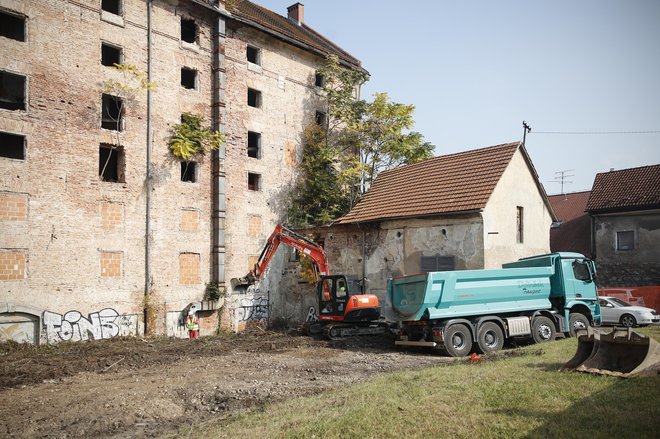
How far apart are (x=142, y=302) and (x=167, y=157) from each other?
5.80 meters

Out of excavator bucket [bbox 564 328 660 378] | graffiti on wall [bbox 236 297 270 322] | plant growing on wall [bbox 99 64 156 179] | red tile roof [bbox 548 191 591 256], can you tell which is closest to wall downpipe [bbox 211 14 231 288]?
graffiti on wall [bbox 236 297 270 322]

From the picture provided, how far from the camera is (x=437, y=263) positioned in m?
19.5

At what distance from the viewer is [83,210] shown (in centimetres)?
1792

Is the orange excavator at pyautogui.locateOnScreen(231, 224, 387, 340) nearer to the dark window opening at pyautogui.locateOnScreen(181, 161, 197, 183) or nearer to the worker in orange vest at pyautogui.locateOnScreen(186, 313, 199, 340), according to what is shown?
the worker in orange vest at pyautogui.locateOnScreen(186, 313, 199, 340)

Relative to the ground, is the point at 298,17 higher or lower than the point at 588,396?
higher

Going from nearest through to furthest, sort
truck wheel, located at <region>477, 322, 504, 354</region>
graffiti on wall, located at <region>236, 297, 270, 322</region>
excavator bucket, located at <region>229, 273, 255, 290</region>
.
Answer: truck wheel, located at <region>477, 322, 504, 354</region>, excavator bucket, located at <region>229, 273, 255, 290</region>, graffiti on wall, located at <region>236, 297, 270, 322</region>

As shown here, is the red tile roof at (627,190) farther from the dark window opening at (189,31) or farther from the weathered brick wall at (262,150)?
the dark window opening at (189,31)

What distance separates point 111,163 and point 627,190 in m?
27.4

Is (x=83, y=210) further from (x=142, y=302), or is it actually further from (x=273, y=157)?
(x=273, y=157)

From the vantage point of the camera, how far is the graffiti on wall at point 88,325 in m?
16.8

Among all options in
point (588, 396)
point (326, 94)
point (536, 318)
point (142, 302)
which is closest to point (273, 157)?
point (326, 94)

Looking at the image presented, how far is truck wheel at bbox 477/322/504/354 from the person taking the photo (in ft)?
48.3

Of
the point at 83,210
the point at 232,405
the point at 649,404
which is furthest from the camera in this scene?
the point at 83,210

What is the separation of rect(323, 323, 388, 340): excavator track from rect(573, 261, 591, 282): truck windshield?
6.57 metres
